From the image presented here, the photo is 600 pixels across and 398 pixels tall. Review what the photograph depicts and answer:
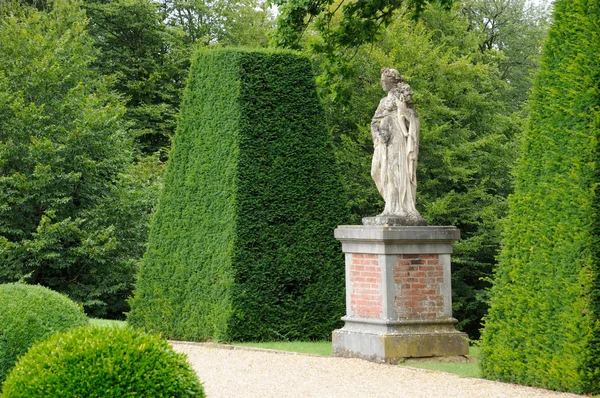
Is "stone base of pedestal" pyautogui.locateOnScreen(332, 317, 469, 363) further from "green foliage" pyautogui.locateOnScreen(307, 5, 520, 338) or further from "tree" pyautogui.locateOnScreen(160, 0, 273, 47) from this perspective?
"tree" pyautogui.locateOnScreen(160, 0, 273, 47)

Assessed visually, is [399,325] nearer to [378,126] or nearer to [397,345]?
[397,345]

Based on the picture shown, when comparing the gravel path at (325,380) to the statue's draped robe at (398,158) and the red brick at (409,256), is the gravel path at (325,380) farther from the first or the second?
the statue's draped robe at (398,158)

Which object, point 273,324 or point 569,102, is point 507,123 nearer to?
point 273,324

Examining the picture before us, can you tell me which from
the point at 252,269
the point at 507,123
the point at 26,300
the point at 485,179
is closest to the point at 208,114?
the point at 252,269

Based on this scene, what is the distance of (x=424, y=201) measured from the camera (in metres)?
21.8

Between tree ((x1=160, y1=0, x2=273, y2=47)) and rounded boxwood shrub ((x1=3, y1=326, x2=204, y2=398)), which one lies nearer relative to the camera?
rounded boxwood shrub ((x1=3, y1=326, x2=204, y2=398))

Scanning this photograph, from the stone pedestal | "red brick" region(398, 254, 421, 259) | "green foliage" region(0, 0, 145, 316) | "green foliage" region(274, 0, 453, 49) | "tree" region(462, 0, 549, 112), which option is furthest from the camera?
"tree" region(462, 0, 549, 112)

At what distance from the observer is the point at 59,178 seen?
Answer: 20656mm

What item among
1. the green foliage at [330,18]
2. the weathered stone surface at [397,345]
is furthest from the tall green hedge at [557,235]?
the green foliage at [330,18]

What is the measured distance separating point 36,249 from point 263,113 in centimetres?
826

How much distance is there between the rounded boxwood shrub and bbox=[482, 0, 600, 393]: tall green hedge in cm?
377

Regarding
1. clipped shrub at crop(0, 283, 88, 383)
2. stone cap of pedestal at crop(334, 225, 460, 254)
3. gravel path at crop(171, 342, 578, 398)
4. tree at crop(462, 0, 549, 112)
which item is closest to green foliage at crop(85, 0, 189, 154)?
tree at crop(462, 0, 549, 112)

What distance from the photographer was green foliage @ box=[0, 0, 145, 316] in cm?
2014

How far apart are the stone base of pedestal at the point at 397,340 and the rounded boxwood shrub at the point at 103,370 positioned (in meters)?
4.68
